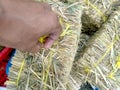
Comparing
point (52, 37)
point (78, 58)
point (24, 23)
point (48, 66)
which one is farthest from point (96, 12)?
point (24, 23)

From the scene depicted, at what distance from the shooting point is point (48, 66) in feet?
4.86

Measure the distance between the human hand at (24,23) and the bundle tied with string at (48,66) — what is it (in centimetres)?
27

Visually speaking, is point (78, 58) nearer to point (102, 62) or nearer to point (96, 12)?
point (102, 62)

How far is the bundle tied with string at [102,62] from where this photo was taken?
1.75 meters

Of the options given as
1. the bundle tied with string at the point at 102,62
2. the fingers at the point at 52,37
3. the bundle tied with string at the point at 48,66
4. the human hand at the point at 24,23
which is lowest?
the bundle tied with string at the point at 102,62

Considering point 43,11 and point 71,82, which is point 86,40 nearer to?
point 71,82

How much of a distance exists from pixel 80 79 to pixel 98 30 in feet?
1.08

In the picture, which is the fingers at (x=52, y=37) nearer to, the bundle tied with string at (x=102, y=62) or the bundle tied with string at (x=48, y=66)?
the bundle tied with string at (x=48, y=66)

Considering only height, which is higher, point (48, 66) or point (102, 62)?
point (48, 66)

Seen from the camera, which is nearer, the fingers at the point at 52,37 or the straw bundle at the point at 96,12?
the fingers at the point at 52,37

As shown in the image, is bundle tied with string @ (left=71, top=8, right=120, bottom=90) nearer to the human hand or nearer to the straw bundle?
the straw bundle

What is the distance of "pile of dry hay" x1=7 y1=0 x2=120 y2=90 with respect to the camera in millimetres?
1495

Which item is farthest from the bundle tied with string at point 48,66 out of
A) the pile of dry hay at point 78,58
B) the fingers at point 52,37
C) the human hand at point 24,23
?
the human hand at point 24,23

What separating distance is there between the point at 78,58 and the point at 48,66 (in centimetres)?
36
